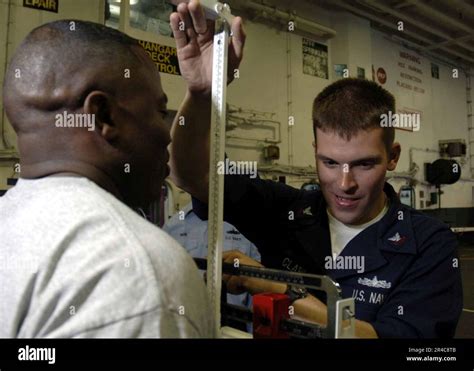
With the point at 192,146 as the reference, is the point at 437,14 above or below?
above

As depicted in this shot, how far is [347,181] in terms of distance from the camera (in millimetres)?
902

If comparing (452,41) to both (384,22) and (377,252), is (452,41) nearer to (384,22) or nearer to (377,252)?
(384,22)

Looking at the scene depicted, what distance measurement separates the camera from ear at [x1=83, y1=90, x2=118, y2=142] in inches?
21.0

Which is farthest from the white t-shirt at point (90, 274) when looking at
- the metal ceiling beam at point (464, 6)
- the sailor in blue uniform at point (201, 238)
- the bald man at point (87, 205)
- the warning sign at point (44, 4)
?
the metal ceiling beam at point (464, 6)

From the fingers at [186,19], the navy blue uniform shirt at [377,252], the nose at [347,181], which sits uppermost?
the fingers at [186,19]

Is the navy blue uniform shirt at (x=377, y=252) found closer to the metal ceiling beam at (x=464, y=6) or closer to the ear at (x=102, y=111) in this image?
the ear at (x=102, y=111)

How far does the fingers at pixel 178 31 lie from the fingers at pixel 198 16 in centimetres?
3

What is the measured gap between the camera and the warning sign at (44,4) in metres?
2.36

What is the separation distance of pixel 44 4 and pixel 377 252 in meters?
2.45

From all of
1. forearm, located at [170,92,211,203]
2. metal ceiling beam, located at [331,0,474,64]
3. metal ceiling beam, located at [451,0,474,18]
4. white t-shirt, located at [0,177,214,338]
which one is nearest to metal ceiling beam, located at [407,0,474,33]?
metal ceiling beam, located at [451,0,474,18]

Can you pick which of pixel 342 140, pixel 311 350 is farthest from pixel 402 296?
pixel 342 140

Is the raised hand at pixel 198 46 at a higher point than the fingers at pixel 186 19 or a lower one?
lower

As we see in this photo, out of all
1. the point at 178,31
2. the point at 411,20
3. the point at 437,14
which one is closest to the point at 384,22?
the point at 411,20

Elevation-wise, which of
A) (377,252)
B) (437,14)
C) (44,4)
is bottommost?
(377,252)
